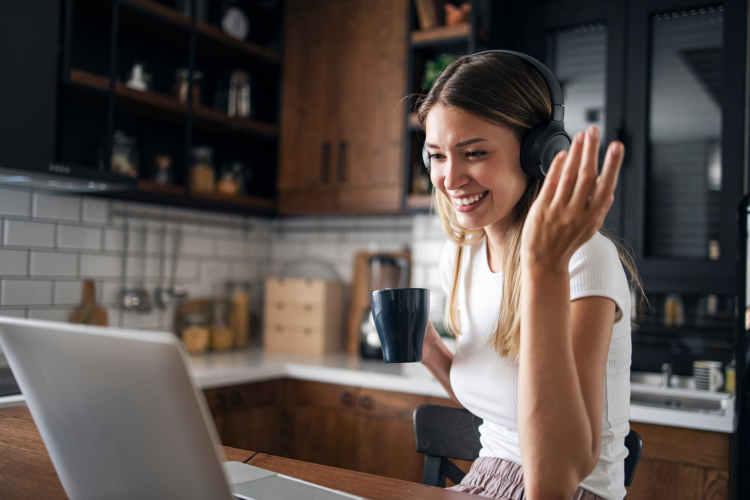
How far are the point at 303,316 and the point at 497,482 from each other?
210 cm

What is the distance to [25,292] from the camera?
7.72 ft

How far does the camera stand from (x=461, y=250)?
1.29 meters

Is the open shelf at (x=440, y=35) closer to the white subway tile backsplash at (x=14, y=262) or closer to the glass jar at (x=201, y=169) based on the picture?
the glass jar at (x=201, y=169)

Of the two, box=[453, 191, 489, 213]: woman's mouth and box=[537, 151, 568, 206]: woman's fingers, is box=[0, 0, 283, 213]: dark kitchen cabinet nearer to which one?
box=[453, 191, 489, 213]: woman's mouth

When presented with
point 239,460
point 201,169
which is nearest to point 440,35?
point 201,169

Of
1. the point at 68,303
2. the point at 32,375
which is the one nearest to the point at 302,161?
the point at 68,303

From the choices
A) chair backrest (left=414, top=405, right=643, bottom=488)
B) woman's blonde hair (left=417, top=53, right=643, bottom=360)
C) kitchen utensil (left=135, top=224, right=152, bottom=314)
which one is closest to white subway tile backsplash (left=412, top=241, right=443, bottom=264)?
kitchen utensil (left=135, top=224, right=152, bottom=314)

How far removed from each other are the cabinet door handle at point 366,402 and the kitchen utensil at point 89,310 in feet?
3.73

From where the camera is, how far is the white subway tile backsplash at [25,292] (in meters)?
2.29

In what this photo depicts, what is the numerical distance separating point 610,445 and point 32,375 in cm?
86

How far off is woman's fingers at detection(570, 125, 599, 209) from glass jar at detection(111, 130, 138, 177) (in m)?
2.17

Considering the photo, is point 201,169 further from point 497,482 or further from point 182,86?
point 497,482

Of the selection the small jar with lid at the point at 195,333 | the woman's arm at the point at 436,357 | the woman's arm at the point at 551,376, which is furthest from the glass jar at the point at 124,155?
the woman's arm at the point at 551,376

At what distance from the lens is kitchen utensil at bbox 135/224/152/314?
108 inches
